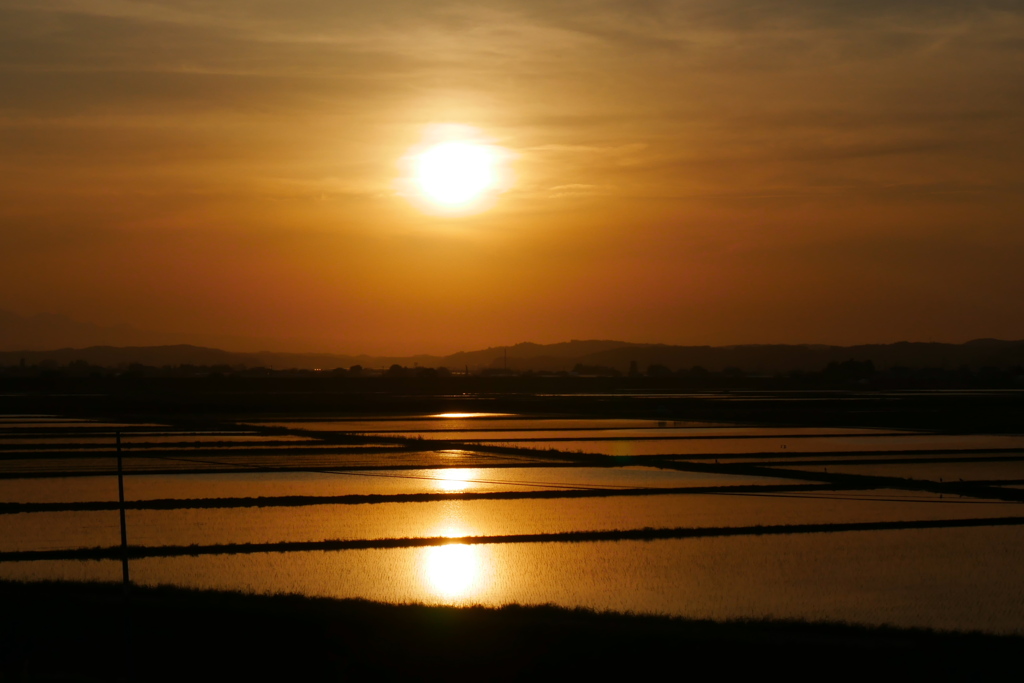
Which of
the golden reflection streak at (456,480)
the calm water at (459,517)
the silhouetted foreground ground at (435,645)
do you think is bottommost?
the silhouetted foreground ground at (435,645)

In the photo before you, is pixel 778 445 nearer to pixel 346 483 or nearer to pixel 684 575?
pixel 346 483

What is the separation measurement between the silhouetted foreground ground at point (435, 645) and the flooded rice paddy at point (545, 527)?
2.82 feet

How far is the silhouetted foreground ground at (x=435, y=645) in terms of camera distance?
5.73 metres

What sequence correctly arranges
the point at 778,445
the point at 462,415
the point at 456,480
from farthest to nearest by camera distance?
the point at 462,415 < the point at 778,445 < the point at 456,480

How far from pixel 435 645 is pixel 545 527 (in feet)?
15.6

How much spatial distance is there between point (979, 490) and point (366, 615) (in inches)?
150

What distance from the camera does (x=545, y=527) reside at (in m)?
10.8

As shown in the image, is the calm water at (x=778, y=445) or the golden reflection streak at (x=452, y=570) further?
the calm water at (x=778, y=445)

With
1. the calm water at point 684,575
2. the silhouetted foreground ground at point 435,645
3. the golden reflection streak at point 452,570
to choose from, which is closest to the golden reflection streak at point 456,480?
the golden reflection streak at point 452,570

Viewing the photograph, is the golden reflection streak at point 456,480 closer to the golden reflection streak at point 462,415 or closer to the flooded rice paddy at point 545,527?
the flooded rice paddy at point 545,527

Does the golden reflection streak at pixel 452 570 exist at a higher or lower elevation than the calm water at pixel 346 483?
lower

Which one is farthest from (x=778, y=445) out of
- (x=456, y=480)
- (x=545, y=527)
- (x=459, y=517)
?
(x=545, y=527)

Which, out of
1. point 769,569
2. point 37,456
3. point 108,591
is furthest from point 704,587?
point 37,456

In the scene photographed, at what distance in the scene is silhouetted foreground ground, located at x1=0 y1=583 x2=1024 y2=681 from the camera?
573 cm
